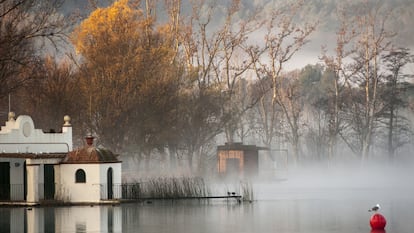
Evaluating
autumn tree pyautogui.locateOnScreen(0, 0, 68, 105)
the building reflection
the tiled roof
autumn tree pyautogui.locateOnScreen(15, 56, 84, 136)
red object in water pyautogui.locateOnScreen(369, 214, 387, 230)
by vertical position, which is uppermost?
autumn tree pyautogui.locateOnScreen(0, 0, 68, 105)

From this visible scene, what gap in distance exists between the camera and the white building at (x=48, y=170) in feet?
158

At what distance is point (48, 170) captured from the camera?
48.6 m

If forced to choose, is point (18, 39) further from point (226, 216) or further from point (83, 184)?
point (226, 216)

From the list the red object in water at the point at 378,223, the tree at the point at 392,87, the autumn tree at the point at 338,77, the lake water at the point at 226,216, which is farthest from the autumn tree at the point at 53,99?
the tree at the point at 392,87

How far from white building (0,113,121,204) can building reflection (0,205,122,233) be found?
6.43 ft

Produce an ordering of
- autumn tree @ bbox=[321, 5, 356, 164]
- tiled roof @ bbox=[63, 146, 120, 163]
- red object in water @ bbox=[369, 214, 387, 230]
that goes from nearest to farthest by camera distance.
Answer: red object in water @ bbox=[369, 214, 387, 230], tiled roof @ bbox=[63, 146, 120, 163], autumn tree @ bbox=[321, 5, 356, 164]

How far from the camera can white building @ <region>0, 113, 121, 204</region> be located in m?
48.0

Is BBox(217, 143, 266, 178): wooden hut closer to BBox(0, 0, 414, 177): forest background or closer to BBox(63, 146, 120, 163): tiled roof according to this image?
BBox(0, 0, 414, 177): forest background

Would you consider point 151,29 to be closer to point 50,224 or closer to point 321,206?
point 321,206

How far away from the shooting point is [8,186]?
49344 millimetres

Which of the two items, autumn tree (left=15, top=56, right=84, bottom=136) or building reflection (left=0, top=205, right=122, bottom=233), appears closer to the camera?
building reflection (left=0, top=205, right=122, bottom=233)

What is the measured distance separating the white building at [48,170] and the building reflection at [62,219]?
196cm

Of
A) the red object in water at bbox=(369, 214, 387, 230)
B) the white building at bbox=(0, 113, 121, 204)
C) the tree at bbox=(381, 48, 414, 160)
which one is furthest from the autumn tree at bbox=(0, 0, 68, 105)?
the tree at bbox=(381, 48, 414, 160)

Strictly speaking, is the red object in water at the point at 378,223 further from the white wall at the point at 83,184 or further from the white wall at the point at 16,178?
the white wall at the point at 16,178
